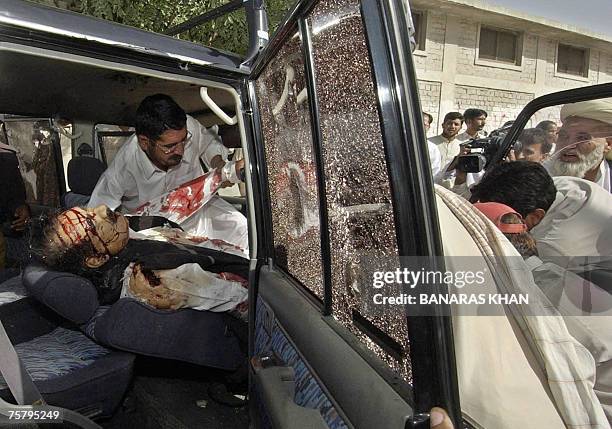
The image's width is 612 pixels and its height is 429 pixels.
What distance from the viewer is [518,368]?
3.03 ft

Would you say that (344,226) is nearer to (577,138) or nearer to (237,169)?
(577,138)

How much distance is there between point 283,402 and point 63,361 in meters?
1.25

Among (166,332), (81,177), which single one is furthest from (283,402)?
(81,177)

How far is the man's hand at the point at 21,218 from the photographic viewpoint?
3773mm

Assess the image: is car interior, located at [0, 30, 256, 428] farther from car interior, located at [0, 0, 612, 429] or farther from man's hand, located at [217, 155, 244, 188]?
man's hand, located at [217, 155, 244, 188]

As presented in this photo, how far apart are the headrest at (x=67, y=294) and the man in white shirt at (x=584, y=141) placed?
66.7 inches

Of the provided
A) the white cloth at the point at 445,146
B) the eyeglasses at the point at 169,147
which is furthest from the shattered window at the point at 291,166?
the eyeglasses at the point at 169,147

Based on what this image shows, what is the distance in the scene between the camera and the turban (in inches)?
54.7

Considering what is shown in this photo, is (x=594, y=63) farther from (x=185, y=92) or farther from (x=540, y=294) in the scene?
(x=185, y=92)

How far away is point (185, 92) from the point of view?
3154mm

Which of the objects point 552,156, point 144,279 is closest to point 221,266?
point 144,279

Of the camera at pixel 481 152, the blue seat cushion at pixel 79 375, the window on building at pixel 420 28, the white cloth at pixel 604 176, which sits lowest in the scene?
the blue seat cushion at pixel 79 375

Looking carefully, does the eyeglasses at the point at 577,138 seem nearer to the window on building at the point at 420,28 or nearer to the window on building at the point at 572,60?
the window on building at the point at 572,60

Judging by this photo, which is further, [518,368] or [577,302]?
[577,302]
